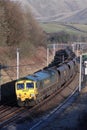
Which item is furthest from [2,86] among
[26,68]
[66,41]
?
[66,41]

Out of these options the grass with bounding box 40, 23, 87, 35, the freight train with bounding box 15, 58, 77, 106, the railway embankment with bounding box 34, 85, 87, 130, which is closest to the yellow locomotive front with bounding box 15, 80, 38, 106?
the freight train with bounding box 15, 58, 77, 106

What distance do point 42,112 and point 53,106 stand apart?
3975mm

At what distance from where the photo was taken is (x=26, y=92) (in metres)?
46.2

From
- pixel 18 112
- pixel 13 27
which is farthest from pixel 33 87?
pixel 13 27

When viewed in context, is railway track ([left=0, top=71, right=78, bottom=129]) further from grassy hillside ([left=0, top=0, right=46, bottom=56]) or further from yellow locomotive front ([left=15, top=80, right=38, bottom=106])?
grassy hillside ([left=0, top=0, right=46, bottom=56])

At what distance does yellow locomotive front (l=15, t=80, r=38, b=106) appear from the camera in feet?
151

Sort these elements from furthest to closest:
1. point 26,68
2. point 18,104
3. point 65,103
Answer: point 26,68, point 65,103, point 18,104

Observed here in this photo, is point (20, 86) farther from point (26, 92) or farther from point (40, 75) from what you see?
point (40, 75)

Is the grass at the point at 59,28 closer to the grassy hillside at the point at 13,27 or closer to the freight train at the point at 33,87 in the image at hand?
the grassy hillside at the point at 13,27

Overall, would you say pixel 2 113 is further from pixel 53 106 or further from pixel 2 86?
pixel 2 86

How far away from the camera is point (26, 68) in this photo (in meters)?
70.9

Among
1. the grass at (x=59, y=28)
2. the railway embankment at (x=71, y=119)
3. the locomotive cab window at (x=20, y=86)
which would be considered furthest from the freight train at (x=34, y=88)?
the grass at (x=59, y=28)

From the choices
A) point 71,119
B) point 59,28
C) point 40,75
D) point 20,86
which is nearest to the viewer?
point 71,119

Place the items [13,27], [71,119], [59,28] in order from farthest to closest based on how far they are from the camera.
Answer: [59,28], [13,27], [71,119]
